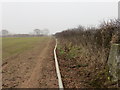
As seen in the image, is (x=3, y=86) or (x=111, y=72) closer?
(x=111, y=72)

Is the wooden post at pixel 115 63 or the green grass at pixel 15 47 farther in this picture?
the green grass at pixel 15 47

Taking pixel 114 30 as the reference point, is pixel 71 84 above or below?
below

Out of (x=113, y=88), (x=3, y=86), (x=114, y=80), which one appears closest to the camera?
(x=113, y=88)

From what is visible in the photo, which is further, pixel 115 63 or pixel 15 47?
pixel 15 47

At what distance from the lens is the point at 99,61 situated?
604 cm

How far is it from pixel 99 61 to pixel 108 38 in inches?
42.2

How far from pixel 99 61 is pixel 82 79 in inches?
51.2

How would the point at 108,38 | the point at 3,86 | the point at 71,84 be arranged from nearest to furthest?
the point at 71,84, the point at 3,86, the point at 108,38

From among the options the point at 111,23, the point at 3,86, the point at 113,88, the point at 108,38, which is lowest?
the point at 3,86

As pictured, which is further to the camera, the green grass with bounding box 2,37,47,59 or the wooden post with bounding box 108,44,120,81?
the green grass with bounding box 2,37,47,59

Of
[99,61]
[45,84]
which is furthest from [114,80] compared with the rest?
[45,84]

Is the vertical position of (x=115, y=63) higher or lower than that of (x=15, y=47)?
higher

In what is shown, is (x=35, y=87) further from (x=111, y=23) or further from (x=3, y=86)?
(x=111, y=23)

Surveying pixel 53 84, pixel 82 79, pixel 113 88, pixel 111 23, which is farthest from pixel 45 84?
pixel 111 23
